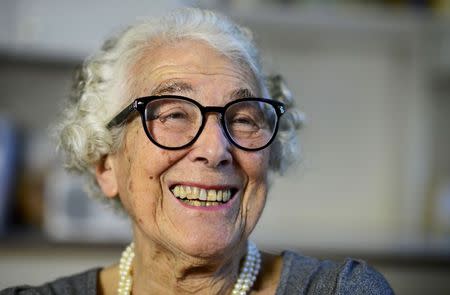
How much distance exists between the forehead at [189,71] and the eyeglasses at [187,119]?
0.03 metres

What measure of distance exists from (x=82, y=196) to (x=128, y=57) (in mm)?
1231

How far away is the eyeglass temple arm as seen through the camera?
99cm

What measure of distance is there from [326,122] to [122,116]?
176cm

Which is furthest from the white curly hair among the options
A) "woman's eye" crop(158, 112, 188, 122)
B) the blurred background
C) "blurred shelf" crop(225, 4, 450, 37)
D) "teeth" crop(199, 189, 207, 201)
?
"blurred shelf" crop(225, 4, 450, 37)

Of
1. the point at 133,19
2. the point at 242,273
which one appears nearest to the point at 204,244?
the point at 242,273

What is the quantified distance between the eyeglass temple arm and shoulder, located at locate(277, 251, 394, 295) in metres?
0.45

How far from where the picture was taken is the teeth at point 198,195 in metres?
0.95

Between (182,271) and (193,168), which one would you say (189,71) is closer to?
(193,168)

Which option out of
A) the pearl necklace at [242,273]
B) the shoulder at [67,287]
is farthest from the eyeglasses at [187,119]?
the shoulder at [67,287]

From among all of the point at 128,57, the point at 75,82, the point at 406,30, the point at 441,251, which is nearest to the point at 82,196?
the point at 75,82

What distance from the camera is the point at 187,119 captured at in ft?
3.15

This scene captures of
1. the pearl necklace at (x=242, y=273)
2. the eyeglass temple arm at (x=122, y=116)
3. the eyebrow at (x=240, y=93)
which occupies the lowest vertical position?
the pearl necklace at (x=242, y=273)

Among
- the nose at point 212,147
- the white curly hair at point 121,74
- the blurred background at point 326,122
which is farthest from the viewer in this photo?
the blurred background at point 326,122

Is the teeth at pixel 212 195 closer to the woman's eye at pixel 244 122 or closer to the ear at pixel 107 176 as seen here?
the woman's eye at pixel 244 122
